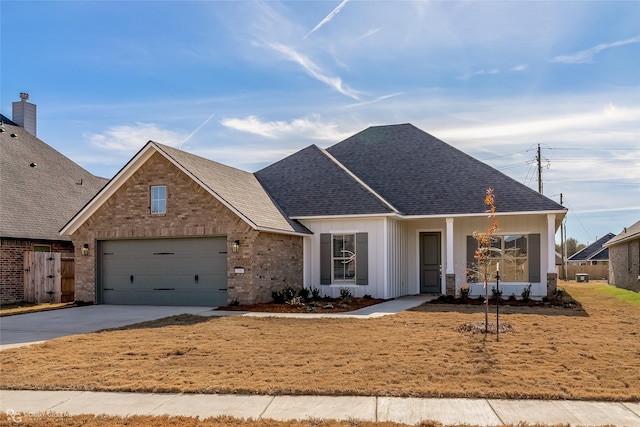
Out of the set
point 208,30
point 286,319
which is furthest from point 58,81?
point 286,319

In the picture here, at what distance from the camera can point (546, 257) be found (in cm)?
1922

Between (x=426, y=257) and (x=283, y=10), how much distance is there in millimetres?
11478

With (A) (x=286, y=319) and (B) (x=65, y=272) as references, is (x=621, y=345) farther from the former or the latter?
(B) (x=65, y=272)

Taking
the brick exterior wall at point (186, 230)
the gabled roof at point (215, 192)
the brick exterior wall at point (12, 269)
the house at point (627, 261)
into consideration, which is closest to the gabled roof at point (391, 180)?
the gabled roof at point (215, 192)

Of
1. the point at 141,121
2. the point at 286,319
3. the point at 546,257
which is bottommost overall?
the point at 286,319

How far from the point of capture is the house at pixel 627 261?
25877 millimetres

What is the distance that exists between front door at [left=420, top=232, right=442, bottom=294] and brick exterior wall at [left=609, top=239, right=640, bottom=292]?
33.8 feet

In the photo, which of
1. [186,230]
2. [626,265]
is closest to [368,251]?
[186,230]

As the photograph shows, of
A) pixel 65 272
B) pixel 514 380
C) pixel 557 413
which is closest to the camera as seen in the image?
pixel 557 413

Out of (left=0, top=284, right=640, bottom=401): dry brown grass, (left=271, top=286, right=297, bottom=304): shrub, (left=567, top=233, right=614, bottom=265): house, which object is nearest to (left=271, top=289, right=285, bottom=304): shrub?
(left=271, top=286, right=297, bottom=304): shrub

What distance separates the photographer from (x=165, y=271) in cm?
1803

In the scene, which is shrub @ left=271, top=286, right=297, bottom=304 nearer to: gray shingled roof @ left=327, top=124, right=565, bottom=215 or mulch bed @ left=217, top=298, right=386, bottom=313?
mulch bed @ left=217, top=298, right=386, bottom=313

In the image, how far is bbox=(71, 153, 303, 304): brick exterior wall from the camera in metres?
16.9

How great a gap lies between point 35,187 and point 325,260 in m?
12.2
